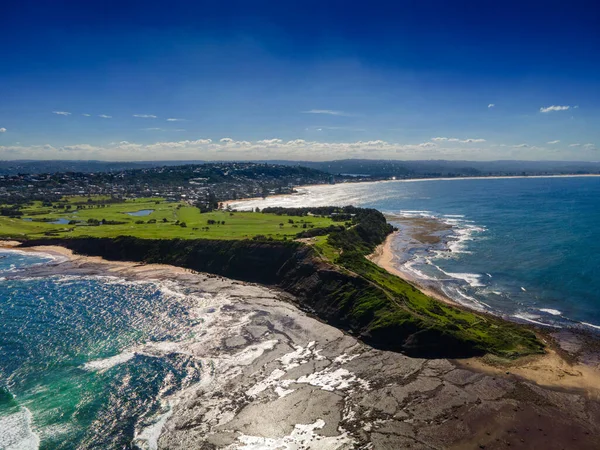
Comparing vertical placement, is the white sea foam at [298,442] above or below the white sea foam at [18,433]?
above

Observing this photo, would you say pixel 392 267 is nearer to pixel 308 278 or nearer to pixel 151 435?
pixel 308 278

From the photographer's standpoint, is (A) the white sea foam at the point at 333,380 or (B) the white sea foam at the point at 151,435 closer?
(B) the white sea foam at the point at 151,435

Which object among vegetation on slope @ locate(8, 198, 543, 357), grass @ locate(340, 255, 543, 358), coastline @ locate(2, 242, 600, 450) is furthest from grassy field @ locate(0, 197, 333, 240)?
coastline @ locate(2, 242, 600, 450)

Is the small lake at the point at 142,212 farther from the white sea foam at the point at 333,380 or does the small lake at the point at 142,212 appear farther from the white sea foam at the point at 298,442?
the white sea foam at the point at 298,442

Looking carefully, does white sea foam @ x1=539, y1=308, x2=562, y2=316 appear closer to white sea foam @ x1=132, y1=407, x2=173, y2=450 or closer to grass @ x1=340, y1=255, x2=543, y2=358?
grass @ x1=340, y1=255, x2=543, y2=358

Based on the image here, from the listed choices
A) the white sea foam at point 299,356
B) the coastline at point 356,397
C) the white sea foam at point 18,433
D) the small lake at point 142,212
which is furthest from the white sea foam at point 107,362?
the small lake at point 142,212

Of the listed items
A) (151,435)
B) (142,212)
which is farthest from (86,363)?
(142,212)
